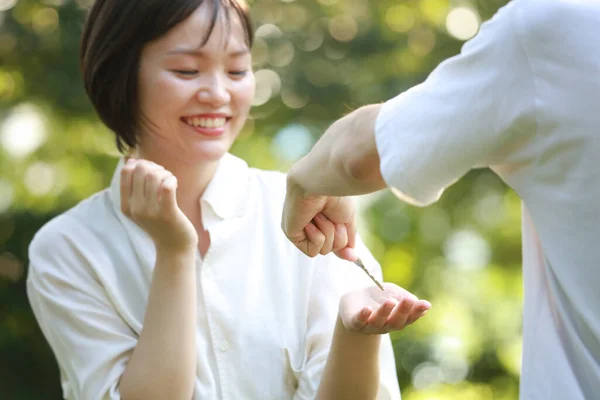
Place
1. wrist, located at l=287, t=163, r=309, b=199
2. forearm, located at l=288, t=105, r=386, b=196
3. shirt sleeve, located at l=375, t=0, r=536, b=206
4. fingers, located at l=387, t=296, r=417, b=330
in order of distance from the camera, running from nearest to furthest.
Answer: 1. shirt sleeve, located at l=375, t=0, r=536, b=206
2. forearm, located at l=288, t=105, r=386, b=196
3. wrist, located at l=287, t=163, r=309, b=199
4. fingers, located at l=387, t=296, r=417, b=330

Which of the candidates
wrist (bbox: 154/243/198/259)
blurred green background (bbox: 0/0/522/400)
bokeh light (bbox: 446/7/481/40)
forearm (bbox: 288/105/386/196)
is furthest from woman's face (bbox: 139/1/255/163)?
bokeh light (bbox: 446/7/481/40)

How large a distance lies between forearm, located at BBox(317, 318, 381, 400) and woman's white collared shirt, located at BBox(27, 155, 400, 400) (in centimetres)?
8

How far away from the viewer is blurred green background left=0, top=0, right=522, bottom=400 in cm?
322

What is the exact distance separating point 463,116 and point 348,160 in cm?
19

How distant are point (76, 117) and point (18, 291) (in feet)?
2.31

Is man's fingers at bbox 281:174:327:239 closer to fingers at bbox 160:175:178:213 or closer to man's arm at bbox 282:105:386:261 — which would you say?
man's arm at bbox 282:105:386:261

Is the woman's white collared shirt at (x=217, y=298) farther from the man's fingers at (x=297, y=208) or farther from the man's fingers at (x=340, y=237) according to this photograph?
the man's fingers at (x=297, y=208)

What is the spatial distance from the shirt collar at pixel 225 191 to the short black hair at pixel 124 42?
0.14 m

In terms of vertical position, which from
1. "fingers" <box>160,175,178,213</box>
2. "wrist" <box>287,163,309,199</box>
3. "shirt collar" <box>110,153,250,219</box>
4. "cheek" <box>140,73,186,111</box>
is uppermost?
"wrist" <box>287,163,309,199</box>

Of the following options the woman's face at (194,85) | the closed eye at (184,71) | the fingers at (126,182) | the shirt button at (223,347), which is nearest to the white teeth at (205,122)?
the woman's face at (194,85)

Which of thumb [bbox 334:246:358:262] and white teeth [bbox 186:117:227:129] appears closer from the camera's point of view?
thumb [bbox 334:246:358:262]

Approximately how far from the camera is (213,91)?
1.94m

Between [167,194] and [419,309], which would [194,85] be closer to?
[167,194]

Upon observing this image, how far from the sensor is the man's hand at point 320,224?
1362 mm
